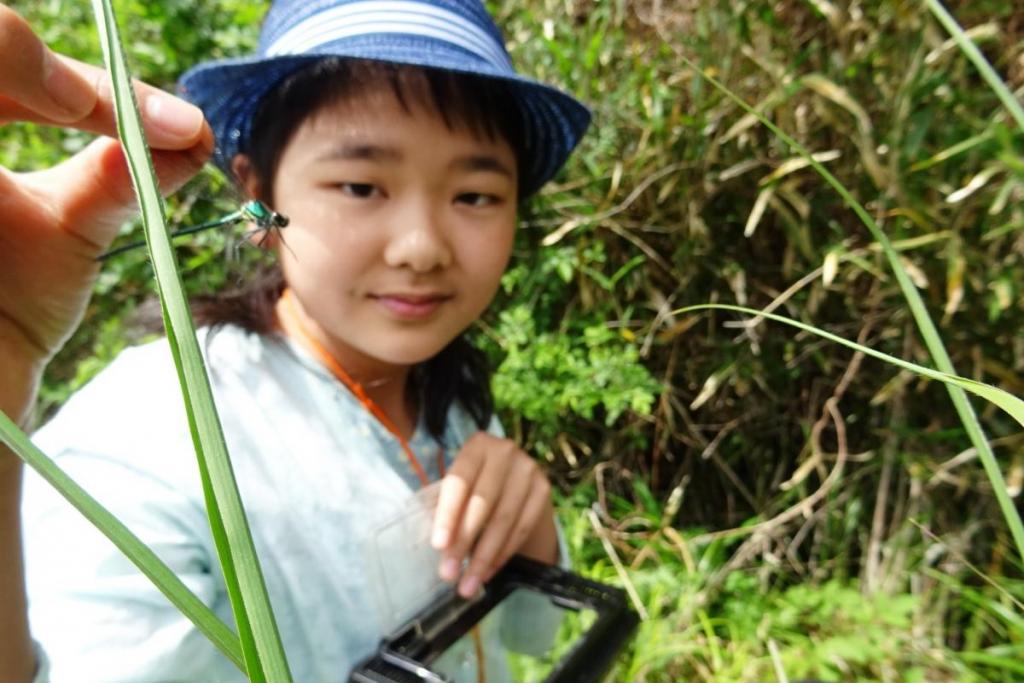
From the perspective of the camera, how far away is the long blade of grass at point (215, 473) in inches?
5.1

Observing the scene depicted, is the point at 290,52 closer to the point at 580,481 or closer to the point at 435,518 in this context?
the point at 435,518

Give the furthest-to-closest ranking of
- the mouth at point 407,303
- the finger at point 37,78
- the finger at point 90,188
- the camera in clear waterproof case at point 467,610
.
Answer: the mouth at point 407,303, the camera in clear waterproof case at point 467,610, the finger at point 90,188, the finger at point 37,78

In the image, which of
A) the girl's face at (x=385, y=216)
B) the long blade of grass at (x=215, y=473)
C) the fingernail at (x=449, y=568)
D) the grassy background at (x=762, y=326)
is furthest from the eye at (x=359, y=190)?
the grassy background at (x=762, y=326)

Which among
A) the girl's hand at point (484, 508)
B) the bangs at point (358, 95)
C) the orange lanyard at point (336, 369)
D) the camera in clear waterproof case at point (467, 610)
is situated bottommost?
the camera in clear waterproof case at point (467, 610)

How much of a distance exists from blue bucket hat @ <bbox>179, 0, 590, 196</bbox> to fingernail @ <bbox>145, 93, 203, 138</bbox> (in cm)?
26

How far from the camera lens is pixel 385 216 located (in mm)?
610

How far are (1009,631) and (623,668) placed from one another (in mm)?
641

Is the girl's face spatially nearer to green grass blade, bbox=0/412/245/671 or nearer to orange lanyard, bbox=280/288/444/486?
orange lanyard, bbox=280/288/444/486

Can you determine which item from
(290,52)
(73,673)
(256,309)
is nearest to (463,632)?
(73,673)

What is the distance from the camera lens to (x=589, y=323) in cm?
135

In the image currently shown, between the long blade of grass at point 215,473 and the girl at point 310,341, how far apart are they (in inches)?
10.7

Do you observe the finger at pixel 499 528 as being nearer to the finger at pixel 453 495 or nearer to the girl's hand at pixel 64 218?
the finger at pixel 453 495

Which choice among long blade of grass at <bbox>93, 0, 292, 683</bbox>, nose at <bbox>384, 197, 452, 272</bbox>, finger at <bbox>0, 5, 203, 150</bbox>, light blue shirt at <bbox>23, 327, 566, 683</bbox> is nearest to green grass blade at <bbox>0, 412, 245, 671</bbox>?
long blade of grass at <bbox>93, 0, 292, 683</bbox>

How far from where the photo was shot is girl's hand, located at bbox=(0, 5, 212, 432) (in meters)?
0.35
